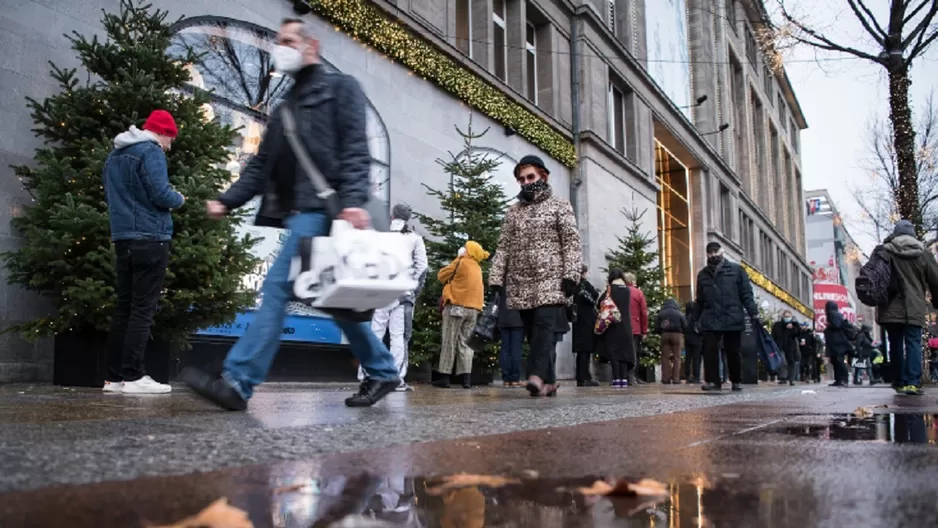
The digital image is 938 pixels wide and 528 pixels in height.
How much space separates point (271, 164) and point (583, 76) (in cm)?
1705

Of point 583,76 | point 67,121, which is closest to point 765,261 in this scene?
point 583,76

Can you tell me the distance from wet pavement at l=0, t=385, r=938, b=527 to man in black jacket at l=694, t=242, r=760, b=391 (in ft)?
20.3

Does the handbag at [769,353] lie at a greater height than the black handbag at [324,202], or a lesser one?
lesser

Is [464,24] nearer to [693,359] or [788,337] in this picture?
[693,359]

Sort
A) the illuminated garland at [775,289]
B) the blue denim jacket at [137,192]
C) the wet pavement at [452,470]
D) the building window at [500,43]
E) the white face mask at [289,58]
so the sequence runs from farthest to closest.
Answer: the illuminated garland at [775,289]
the building window at [500,43]
the blue denim jacket at [137,192]
the white face mask at [289,58]
the wet pavement at [452,470]

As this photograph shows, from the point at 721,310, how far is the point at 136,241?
→ 6.49m

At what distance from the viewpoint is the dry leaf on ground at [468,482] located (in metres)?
1.71

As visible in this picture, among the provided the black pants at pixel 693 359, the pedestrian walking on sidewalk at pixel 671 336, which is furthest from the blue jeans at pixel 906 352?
the black pants at pixel 693 359

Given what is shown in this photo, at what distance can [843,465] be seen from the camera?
81.1 inches

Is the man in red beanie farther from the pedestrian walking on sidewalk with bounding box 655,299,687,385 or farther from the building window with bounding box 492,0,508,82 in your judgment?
the building window with bounding box 492,0,508,82

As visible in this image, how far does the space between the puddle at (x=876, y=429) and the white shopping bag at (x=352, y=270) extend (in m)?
1.75

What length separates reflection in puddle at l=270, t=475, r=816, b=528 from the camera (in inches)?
53.8

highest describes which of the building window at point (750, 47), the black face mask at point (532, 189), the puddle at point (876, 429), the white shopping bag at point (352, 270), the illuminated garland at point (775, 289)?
the building window at point (750, 47)

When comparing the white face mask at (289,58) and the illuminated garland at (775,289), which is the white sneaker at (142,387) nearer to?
the white face mask at (289,58)
